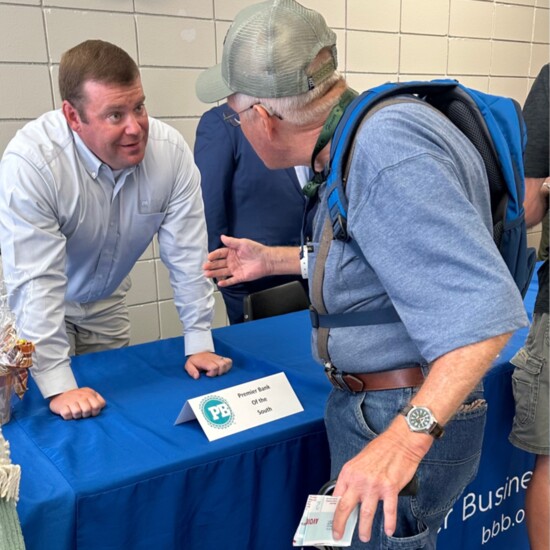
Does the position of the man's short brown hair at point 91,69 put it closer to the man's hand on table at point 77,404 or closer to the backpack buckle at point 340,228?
the man's hand on table at point 77,404

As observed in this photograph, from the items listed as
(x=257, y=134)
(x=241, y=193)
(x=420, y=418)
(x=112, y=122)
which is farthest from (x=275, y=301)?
(x=420, y=418)

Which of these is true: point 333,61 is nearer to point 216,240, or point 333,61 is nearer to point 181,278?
point 181,278

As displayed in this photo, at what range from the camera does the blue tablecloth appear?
0.94 metres

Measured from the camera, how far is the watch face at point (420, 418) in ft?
2.33

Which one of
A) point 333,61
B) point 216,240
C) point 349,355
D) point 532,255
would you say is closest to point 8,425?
point 349,355

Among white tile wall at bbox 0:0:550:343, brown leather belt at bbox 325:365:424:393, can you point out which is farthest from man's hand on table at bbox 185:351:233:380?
white tile wall at bbox 0:0:550:343

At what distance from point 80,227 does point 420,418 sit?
3.56 ft

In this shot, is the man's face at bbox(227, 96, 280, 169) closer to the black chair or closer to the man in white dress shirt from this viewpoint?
the man in white dress shirt

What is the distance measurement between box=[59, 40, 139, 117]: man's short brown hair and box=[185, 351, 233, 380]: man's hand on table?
67cm

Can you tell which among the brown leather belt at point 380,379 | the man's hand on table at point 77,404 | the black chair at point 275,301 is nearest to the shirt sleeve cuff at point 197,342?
the man's hand on table at point 77,404

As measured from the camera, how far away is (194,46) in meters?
2.61

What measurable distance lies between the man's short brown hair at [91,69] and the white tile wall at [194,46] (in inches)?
40.6

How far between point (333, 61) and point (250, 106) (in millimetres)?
155

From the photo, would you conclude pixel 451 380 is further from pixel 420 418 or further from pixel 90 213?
pixel 90 213
